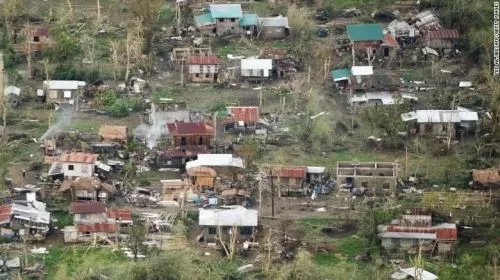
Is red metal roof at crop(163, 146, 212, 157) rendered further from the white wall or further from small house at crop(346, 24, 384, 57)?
small house at crop(346, 24, 384, 57)

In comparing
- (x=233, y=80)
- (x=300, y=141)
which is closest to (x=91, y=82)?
(x=233, y=80)

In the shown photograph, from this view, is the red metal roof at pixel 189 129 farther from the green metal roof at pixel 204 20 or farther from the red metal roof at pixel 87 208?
the green metal roof at pixel 204 20

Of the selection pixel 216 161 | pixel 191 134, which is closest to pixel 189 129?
pixel 191 134

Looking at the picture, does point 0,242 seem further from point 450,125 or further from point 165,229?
point 450,125

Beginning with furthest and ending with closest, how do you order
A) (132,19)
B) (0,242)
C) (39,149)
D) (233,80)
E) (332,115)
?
(132,19), (233,80), (332,115), (39,149), (0,242)

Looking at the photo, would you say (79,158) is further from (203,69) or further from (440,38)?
(440,38)

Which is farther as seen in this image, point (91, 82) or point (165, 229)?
point (91, 82)
